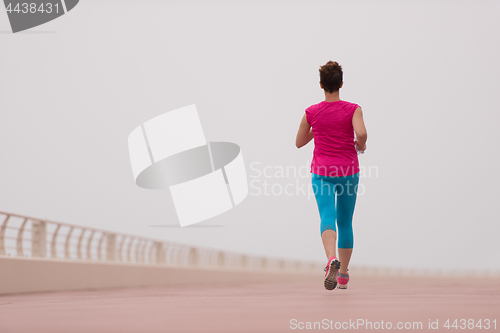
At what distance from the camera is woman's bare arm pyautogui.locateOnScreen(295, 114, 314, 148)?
18.3 feet

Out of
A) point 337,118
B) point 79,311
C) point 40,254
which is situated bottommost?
point 40,254

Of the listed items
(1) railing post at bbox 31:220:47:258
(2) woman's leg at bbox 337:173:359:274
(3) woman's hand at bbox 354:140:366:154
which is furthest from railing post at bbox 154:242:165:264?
(3) woman's hand at bbox 354:140:366:154

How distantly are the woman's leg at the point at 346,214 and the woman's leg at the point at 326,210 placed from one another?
0.34 feet

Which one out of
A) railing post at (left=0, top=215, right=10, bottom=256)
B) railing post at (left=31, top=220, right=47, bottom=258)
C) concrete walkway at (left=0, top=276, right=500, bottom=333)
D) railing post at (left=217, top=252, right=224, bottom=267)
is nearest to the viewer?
concrete walkway at (left=0, top=276, right=500, bottom=333)

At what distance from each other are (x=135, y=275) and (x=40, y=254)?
215 cm

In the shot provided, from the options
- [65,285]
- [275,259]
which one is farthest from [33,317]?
[275,259]

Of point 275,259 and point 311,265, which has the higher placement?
point 275,259

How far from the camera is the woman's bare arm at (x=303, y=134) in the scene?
5574 mm

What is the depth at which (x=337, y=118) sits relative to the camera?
5.39 m

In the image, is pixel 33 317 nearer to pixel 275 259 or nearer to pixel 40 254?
pixel 40 254

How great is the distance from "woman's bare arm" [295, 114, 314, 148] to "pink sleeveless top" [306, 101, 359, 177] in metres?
0.09

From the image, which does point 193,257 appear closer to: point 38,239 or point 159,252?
point 159,252

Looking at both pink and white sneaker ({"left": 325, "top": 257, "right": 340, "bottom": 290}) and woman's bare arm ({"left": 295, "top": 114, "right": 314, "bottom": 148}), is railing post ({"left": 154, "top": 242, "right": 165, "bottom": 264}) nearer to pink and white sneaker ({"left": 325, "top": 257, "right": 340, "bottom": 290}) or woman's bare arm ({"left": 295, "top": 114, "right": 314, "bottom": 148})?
woman's bare arm ({"left": 295, "top": 114, "right": 314, "bottom": 148})

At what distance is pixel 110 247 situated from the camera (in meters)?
12.2
